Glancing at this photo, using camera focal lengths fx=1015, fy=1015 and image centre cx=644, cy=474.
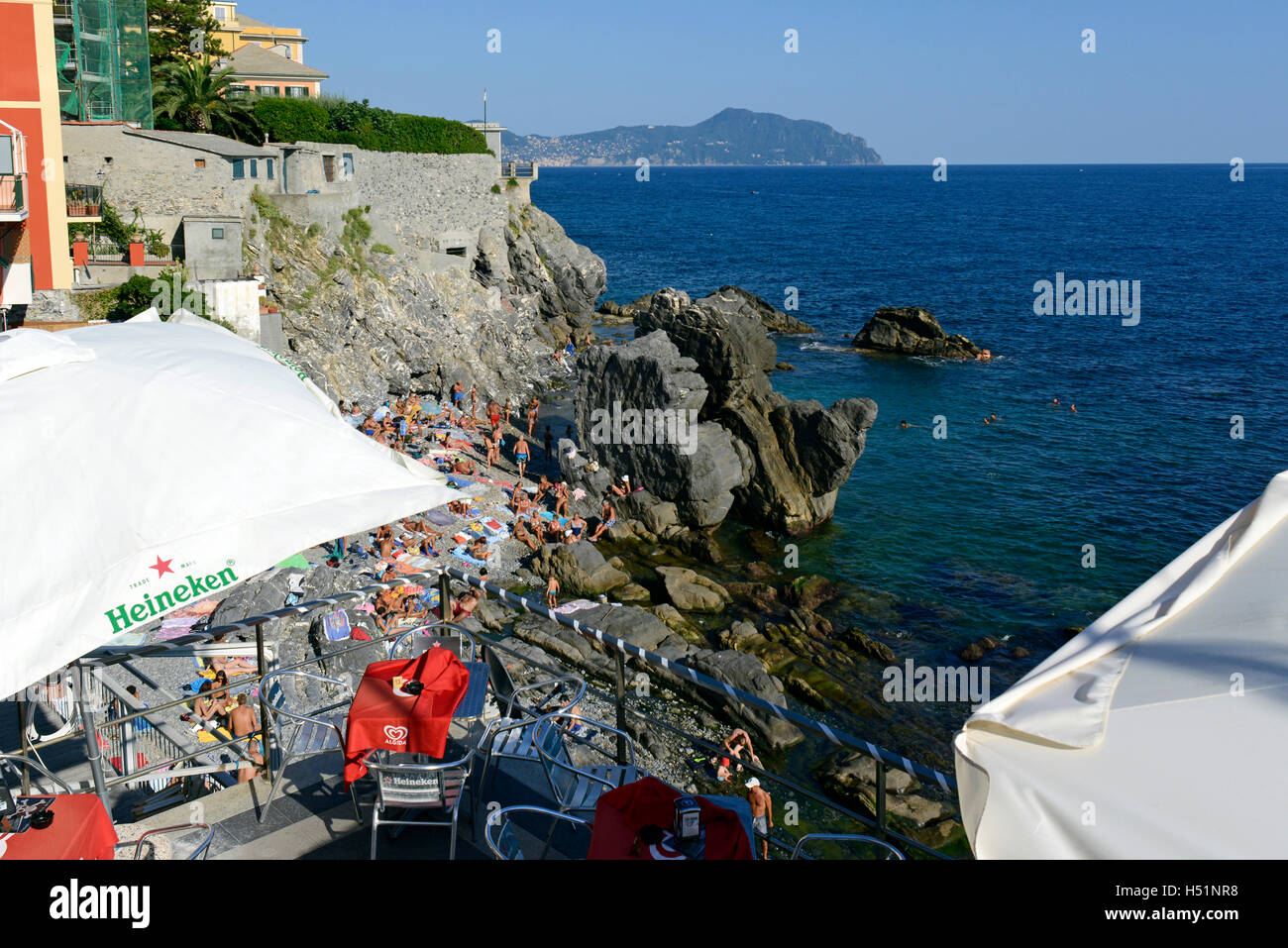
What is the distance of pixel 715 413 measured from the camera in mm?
27562

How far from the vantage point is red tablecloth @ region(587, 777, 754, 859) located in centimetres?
407

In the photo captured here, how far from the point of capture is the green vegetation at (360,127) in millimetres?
35188

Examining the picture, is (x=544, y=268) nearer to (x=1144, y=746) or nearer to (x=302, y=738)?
(x=302, y=738)

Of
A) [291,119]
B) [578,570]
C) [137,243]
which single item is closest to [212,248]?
[137,243]

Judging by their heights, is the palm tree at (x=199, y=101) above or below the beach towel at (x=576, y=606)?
above

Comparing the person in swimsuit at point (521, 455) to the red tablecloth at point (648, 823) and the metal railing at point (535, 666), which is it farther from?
the red tablecloth at point (648, 823)

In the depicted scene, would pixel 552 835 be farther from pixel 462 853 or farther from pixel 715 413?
pixel 715 413

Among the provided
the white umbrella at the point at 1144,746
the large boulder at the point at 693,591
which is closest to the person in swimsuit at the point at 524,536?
the large boulder at the point at 693,591

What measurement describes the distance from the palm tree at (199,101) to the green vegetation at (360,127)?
88 cm

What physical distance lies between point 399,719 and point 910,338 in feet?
151

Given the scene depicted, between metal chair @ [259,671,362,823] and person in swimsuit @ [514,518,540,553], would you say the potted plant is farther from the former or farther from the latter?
metal chair @ [259,671,362,823]

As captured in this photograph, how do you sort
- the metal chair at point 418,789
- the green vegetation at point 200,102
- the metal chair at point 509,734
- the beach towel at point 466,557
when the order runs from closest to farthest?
the metal chair at point 418,789, the metal chair at point 509,734, the beach towel at point 466,557, the green vegetation at point 200,102

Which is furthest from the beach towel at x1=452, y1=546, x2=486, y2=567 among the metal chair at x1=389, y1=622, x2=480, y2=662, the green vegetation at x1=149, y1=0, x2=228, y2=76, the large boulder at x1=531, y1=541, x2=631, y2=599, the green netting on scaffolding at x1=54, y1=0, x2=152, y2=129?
the green vegetation at x1=149, y1=0, x2=228, y2=76
